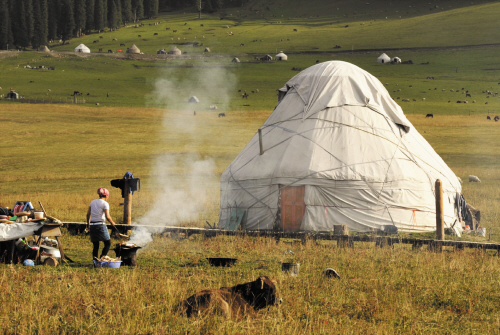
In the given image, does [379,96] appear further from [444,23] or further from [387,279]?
[444,23]

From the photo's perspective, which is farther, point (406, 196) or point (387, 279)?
point (406, 196)

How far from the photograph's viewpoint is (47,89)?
7894 cm

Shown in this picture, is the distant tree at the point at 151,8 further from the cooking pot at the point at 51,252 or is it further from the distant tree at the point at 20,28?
the cooking pot at the point at 51,252

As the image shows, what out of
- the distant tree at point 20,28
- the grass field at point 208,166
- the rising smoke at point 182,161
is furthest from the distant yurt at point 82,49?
the rising smoke at point 182,161

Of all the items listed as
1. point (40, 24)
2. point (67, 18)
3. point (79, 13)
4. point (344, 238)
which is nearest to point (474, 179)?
point (344, 238)

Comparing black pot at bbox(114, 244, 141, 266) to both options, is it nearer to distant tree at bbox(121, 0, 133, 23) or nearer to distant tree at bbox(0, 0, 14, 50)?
distant tree at bbox(0, 0, 14, 50)

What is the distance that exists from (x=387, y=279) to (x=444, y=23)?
135 meters

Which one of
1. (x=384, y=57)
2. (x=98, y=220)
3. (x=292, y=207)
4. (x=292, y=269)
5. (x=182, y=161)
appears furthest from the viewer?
(x=384, y=57)

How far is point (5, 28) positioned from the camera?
122 m

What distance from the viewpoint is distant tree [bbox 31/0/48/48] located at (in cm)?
12563

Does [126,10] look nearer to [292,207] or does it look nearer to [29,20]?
[29,20]

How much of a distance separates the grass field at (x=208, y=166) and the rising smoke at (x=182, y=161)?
0.62 ft

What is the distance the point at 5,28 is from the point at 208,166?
102669 millimetres

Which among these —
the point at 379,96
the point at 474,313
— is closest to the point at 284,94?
the point at 379,96
